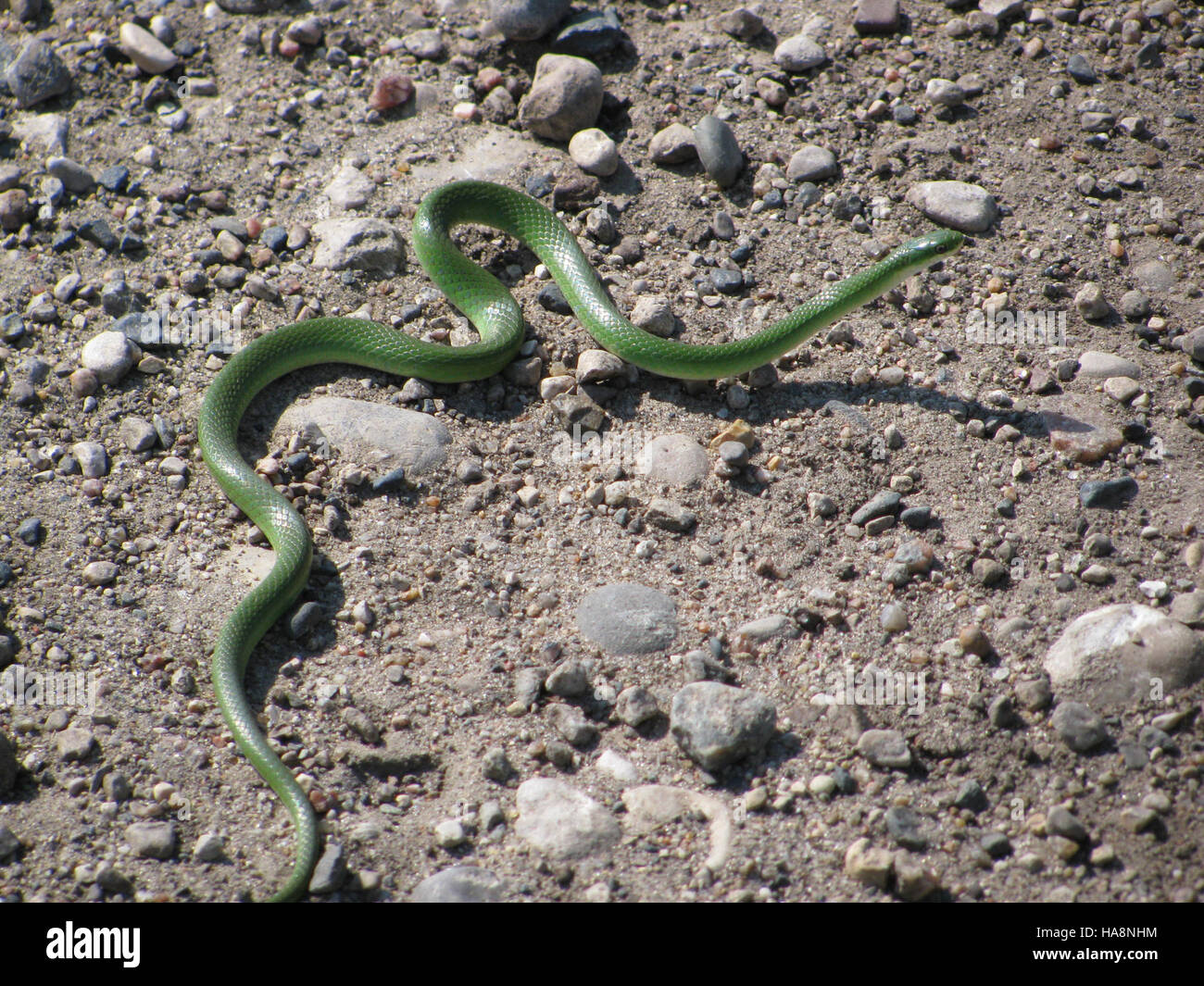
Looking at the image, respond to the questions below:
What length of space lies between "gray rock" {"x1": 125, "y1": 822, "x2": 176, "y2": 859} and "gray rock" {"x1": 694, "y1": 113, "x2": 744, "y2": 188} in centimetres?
566

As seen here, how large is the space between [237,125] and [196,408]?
297cm

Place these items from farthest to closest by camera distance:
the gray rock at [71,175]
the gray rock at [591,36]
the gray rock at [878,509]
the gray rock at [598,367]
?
the gray rock at [591,36] → the gray rock at [71,175] → the gray rock at [598,367] → the gray rock at [878,509]

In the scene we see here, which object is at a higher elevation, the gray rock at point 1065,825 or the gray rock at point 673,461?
the gray rock at point 673,461

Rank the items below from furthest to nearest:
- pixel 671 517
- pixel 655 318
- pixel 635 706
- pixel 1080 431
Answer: pixel 655 318
pixel 1080 431
pixel 671 517
pixel 635 706

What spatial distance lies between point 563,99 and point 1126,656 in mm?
5587

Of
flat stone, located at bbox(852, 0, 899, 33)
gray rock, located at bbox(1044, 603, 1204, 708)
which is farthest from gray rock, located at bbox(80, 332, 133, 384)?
flat stone, located at bbox(852, 0, 899, 33)

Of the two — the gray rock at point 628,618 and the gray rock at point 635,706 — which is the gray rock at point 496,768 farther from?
the gray rock at point 628,618

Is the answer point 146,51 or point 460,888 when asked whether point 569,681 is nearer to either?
point 460,888

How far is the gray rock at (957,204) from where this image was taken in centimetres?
655

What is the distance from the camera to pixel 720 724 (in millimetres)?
4285

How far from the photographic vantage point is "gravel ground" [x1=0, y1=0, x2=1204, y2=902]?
13.8ft

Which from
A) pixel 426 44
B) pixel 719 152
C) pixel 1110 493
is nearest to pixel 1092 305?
pixel 1110 493

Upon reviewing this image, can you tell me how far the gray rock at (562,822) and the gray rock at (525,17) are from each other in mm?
6227

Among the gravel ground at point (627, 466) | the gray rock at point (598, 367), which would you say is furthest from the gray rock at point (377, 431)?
the gray rock at point (598, 367)
